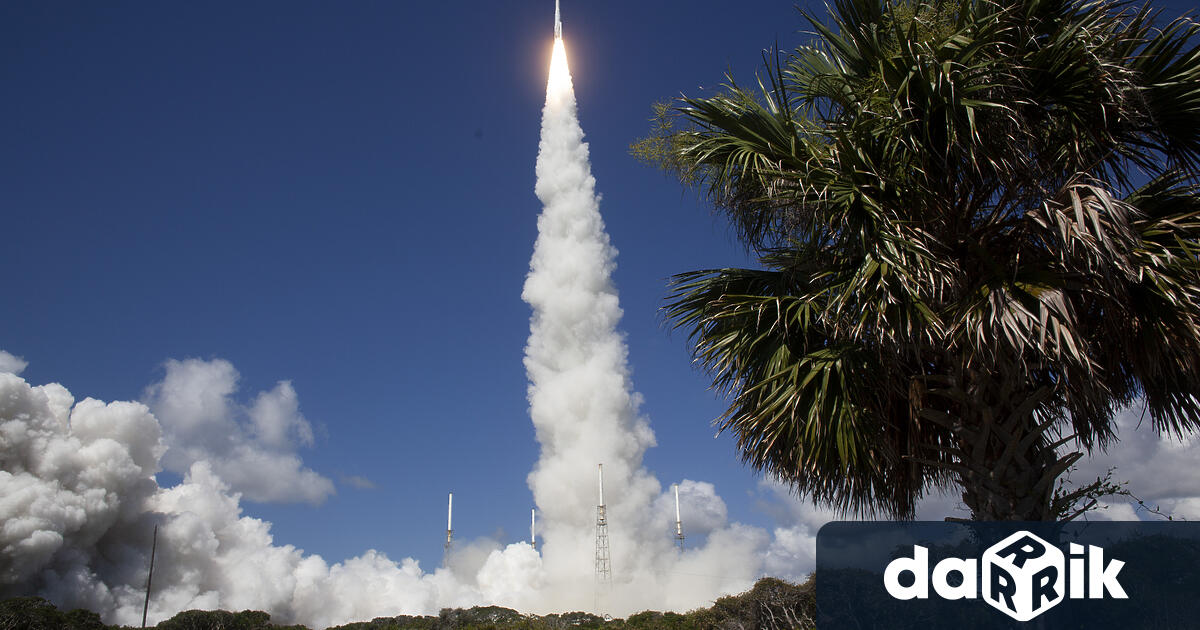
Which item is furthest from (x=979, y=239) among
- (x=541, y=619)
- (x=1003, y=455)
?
(x=541, y=619)

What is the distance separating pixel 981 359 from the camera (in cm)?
680

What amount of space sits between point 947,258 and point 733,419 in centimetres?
272

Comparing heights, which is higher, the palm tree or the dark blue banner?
the palm tree

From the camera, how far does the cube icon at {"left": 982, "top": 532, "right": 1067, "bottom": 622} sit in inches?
255

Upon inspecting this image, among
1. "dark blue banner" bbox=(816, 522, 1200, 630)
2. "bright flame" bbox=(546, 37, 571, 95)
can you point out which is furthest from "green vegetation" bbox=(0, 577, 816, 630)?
"bright flame" bbox=(546, 37, 571, 95)

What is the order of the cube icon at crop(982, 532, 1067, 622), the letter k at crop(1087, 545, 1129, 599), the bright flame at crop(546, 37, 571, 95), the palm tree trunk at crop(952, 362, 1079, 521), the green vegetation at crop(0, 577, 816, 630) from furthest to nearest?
the bright flame at crop(546, 37, 571, 95)
the green vegetation at crop(0, 577, 816, 630)
the palm tree trunk at crop(952, 362, 1079, 521)
the letter k at crop(1087, 545, 1129, 599)
the cube icon at crop(982, 532, 1067, 622)

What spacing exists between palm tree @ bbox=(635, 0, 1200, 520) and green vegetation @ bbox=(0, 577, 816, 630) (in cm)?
505

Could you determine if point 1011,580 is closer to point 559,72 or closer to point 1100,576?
point 1100,576

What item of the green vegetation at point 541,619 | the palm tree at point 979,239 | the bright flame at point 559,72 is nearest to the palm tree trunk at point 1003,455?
the palm tree at point 979,239

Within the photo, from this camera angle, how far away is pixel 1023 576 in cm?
657

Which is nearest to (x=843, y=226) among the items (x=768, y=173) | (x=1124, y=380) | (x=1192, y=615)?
(x=768, y=173)

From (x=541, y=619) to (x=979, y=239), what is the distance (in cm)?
1882

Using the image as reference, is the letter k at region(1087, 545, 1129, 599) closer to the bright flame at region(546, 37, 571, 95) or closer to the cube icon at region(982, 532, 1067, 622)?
the cube icon at region(982, 532, 1067, 622)

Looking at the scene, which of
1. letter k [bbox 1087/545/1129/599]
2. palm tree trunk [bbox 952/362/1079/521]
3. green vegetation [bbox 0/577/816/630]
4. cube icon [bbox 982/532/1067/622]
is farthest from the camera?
green vegetation [bbox 0/577/816/630]
